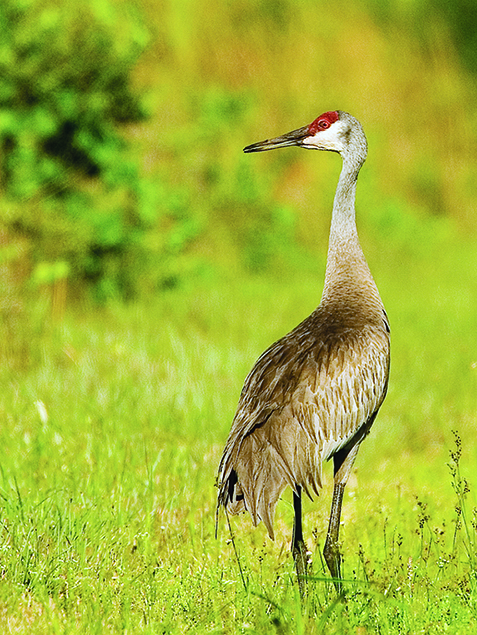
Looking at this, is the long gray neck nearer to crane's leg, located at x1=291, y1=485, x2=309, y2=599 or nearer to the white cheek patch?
the white cheek patch

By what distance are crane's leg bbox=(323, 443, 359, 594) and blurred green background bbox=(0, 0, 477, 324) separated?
3936 mm

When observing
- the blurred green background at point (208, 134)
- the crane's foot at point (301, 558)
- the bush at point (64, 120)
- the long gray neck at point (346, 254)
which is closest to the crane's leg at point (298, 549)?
the crane's foot at point (301, 558)

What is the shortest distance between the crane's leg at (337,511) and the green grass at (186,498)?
0.08 m

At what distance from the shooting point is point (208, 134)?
12.1 meters

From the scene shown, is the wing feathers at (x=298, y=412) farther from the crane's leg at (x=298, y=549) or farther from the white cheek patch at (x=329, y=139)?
the white cheek patch at (x=329, y=139)

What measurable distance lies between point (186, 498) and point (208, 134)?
8.72m

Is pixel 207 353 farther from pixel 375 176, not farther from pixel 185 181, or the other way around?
pixel 375 176

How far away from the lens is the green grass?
3035mm

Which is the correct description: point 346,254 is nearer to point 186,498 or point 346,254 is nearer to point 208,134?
point 186,498

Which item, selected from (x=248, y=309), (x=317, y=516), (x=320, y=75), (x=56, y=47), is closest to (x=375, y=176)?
(x=320, y=75)

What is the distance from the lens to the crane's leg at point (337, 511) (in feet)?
11.1

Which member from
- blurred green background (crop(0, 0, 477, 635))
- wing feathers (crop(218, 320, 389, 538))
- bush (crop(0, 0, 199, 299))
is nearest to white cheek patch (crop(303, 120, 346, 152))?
wing feathers (crop(218, 320, 389, 538))

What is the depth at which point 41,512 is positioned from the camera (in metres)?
3.55

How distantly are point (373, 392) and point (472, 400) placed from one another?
10.0 ft
